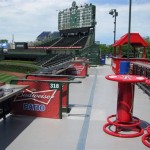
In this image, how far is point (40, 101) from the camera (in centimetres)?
737

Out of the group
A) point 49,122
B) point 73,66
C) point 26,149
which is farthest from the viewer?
point 73,66

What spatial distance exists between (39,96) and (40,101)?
0.13m

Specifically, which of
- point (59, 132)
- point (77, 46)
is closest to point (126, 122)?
point (59, 132)

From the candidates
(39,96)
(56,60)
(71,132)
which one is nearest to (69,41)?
(56,60)

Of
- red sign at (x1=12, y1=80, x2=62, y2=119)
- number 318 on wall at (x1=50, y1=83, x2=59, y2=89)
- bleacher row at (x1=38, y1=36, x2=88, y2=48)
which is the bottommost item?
red sign at (x1=12, y1=80, x2=62, y2=119)

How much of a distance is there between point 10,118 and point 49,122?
1.08 meters

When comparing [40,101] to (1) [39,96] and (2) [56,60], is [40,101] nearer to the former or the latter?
(1) [39,96]

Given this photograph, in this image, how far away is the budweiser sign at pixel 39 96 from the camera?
730 centimetres

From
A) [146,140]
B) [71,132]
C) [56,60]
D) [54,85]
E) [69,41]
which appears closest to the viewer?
[146,140]

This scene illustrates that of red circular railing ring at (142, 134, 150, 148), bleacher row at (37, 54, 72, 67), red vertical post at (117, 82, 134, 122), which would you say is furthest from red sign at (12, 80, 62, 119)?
bleacher row at (37, 54, 72, 67)

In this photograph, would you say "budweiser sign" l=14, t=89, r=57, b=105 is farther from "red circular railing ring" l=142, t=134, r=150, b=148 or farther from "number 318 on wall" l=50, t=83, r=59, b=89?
"red circular railing ring" l=142, t=134, r=150, b=148

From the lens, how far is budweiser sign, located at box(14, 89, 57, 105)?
7301 millimetres

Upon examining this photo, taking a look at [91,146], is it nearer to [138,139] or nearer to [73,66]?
[138,139]

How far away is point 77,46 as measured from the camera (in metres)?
62.1
